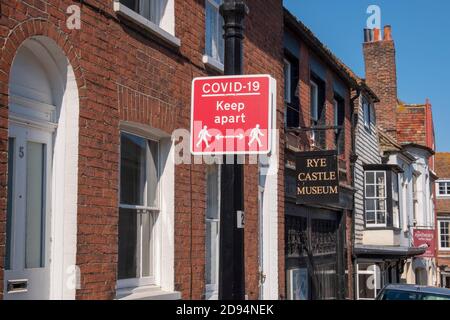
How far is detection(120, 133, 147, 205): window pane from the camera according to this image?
8172 mm

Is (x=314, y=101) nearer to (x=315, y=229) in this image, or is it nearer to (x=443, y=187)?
(x=315, y=229)

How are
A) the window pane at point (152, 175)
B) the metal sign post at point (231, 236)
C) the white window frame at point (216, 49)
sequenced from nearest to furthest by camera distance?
the metal sign post at point (231, 236) < the window pane at point (152, 175) < the white window frame at point (216, 49)

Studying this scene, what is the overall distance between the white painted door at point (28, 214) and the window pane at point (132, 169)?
1.36m

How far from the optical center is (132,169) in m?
8.41

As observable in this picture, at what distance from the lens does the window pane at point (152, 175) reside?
28.7 feet

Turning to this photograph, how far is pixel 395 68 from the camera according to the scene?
29484 millimetres

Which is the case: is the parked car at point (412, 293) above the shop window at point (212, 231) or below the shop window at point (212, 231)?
below

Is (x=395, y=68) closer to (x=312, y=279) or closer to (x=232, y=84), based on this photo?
(x=312, y=279)

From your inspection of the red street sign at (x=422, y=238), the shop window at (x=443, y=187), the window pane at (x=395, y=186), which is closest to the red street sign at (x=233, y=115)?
the window pane at (x=395, y=186)

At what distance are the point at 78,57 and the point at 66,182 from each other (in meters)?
1.27

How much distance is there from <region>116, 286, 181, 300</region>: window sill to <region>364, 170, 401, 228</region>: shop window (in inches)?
642

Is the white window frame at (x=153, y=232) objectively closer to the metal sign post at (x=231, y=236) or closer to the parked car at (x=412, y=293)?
the metal sign post at (x=231, y=236)

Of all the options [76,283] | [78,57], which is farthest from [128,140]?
[76,283]

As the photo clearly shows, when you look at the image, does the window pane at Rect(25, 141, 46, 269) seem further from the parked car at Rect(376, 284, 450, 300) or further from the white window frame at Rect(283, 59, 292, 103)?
the white window frame at Rect(283, 59, 292, 103)
